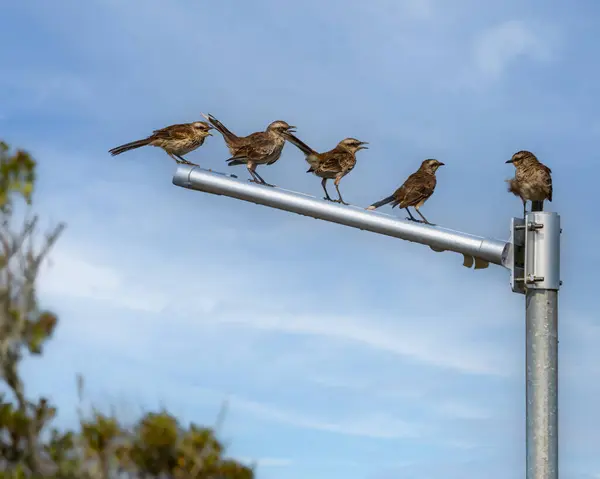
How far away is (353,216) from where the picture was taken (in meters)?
9.11

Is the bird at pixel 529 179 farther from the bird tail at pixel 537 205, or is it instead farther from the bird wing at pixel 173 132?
the bird wing at pixel 173 132

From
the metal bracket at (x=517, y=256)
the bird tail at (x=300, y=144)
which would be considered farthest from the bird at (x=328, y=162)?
the metal bracket at (x=517, y=256)

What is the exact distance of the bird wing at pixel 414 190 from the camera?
13.0 m

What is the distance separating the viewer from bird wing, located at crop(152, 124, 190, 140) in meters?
14.9

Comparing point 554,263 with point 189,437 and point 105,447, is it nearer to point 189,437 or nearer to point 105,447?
point 189,437

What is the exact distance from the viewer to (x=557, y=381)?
28.6ft

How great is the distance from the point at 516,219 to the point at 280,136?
222 inches

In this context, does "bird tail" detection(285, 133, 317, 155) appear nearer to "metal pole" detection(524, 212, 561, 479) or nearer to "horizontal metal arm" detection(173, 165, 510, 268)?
"horizontal metal arm" detection(173, 165, 510, 268)

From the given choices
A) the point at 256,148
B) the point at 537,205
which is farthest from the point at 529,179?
the point at 256,148

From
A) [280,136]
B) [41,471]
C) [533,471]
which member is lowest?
[41,471]

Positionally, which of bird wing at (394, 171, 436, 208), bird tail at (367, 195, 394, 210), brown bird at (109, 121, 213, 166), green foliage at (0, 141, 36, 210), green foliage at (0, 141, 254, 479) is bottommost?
green foliage at (0, 141, 254, 479)

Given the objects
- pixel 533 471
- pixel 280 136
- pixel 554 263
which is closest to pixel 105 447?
pixel 533 471

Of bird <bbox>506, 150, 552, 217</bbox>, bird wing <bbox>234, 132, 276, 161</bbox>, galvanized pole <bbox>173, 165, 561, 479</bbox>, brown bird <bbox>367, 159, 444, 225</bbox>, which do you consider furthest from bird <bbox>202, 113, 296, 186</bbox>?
galvanized pole <bbox>173, 165, 561, 479</bbox>

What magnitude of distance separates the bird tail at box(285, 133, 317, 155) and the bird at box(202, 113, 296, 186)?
0.58 m
